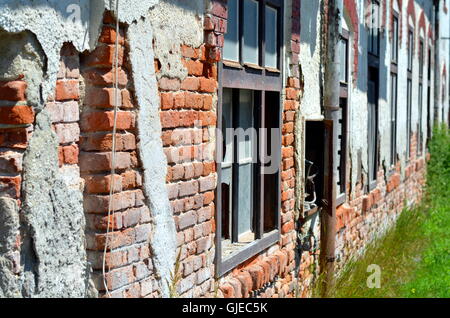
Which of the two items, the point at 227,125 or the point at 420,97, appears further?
the point at 420,97

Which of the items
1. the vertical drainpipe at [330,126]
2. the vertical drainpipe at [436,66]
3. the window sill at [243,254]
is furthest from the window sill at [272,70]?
the vertical drainpipe at [436,66]

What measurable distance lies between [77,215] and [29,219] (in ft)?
1.16

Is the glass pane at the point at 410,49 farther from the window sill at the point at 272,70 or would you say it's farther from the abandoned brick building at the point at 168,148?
the window sill at the point at 272,70

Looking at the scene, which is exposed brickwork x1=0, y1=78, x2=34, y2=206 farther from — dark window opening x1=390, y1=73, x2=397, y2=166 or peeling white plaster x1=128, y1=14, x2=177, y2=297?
dark window opening x1=390, y1=73, x2=397, y2=166

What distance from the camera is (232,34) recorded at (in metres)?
4.97

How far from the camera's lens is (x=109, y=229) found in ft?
11.4

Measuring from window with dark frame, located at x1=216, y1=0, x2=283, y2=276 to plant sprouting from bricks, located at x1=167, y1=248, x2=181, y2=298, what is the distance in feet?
2.06

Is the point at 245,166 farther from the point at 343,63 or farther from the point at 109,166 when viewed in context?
the point at 343,63

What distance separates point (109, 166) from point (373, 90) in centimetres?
754

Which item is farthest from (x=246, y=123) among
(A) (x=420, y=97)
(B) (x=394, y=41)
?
(A) (x=420, y=97)

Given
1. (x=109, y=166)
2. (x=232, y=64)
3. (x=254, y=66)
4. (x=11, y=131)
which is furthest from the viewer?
(x=254, y=66)

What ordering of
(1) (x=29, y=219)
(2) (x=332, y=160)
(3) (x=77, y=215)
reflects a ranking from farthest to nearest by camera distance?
1. (2) (x=332, y=160)
2. (3) (x=77, y=215)
3. (1) (x=29, y=219)
